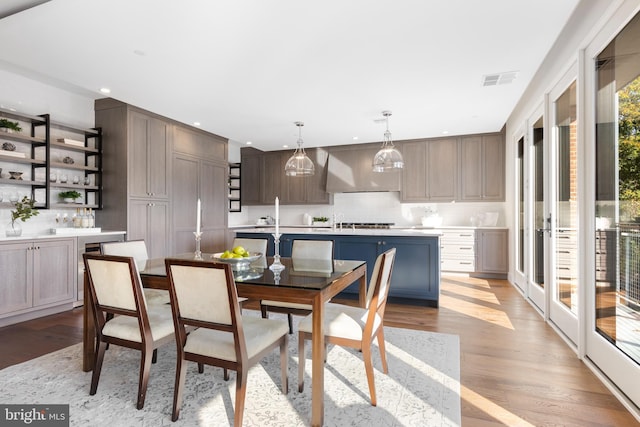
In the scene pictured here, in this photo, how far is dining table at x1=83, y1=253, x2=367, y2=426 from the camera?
1.79 metres

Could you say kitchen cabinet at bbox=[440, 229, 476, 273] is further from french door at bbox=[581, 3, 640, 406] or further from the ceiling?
french door at bbox=[581, 3, 640, 406]

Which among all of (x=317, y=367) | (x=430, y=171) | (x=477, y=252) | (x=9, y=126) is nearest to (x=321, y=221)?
(x=430, y=171)

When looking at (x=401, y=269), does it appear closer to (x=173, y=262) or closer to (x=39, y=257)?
(x=173, y=262)

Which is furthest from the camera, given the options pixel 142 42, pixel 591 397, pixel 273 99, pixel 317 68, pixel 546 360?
pixel 273 99

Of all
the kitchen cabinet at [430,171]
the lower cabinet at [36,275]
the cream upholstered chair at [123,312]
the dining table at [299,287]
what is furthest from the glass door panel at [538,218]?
the lower cabinet at [36,275]

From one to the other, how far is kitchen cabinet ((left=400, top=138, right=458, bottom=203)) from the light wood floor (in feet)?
7.49

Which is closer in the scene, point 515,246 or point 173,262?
point 173,262

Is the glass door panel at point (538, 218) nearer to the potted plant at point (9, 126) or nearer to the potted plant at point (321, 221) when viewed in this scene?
the potted plant at point (321, 221)

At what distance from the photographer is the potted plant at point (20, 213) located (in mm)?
3555

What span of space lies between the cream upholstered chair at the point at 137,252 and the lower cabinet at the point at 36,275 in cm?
131

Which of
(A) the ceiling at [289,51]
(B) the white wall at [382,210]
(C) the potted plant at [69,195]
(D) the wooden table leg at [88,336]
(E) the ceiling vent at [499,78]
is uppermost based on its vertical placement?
(A) the ceiling at [289,51]

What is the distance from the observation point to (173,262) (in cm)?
176

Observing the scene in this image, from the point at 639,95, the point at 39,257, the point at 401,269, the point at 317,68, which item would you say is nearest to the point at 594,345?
the point at 639,95

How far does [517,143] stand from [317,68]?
11.2ft
